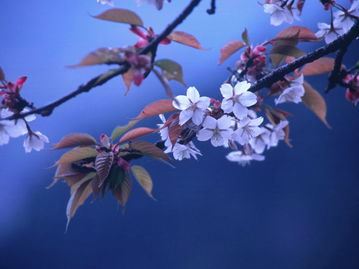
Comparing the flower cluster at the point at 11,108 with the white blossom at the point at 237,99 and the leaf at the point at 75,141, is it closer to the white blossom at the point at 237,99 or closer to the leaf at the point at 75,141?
the leaf at the point at 75,141

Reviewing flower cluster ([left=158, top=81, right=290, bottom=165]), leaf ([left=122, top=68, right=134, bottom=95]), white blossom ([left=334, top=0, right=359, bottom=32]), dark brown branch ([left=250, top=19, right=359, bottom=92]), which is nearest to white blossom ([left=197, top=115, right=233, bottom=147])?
flower cluster ([left=158, top=81, right=290, bottom=165])

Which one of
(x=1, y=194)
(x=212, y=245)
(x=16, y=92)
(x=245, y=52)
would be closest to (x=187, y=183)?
(x=212, y=245)

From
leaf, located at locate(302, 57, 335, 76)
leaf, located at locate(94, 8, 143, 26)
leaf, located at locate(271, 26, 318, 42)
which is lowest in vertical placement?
leaf, located at locate(302, 57, 335, 76)

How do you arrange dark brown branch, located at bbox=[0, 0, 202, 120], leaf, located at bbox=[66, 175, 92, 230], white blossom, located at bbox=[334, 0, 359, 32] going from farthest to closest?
white blossom, located at bbox=[334, 0, 359, 32] → leaf, located at bbox=[66, 175, 92, 230] → dark brown branch, located at bbox=[0, 0, 202, 120]

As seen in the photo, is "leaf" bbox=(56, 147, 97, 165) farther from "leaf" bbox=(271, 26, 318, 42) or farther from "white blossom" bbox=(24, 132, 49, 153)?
"leaf" bbox=(271, 26, 318, 42)

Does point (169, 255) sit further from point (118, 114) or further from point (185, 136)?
point (185, 136)

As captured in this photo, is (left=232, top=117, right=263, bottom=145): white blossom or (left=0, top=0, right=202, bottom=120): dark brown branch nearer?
(left=0, top=0, right=202, bottom=120): dark brown branch

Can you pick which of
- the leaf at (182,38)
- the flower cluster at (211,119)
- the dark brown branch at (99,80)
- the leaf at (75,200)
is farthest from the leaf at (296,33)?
the leaf at (75,200)
